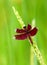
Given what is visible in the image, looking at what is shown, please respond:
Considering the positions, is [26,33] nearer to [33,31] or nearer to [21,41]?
[33,31]

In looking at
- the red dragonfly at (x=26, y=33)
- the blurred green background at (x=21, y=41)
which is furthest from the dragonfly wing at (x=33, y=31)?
the blurred green background at (x=21, y=41)

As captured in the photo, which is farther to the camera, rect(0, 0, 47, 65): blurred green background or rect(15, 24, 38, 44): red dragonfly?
rect(0, 0, 47, 65): blurred green background

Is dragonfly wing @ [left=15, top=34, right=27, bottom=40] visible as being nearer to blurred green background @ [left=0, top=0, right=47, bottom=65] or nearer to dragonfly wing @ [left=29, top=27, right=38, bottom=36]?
dragonfly wing @ [left=29, top=27, right=38, bottom=36]

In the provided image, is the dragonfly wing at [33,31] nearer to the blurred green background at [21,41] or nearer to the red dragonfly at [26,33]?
the red dragonfly at [26,33]

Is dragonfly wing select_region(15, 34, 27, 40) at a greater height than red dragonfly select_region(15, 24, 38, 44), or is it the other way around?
red dragonfly select_region(15, 24, 38, 44)

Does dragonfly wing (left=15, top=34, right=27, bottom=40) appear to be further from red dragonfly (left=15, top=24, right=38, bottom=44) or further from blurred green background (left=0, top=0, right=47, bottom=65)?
blurred green background (left=0, top=0, right=47, bottom=65)

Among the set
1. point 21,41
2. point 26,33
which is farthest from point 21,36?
point 21,41

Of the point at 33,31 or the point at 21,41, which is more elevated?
the point at 21,41

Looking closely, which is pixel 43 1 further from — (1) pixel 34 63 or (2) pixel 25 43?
(1) pixel 34 63

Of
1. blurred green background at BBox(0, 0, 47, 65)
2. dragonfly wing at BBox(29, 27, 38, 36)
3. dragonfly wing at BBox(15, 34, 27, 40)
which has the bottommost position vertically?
dragonfly wing at BBox(15, 34, 27, 40)

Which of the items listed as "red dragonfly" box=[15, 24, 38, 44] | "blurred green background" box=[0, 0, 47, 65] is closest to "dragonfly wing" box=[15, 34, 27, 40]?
"red dragonfly" box=[15, 24, 38, 44]

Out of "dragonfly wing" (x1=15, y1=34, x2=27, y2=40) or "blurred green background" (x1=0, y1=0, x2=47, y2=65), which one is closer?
"dragonfly wing" (x1=15, y1=34, x2=27, y2=40)
